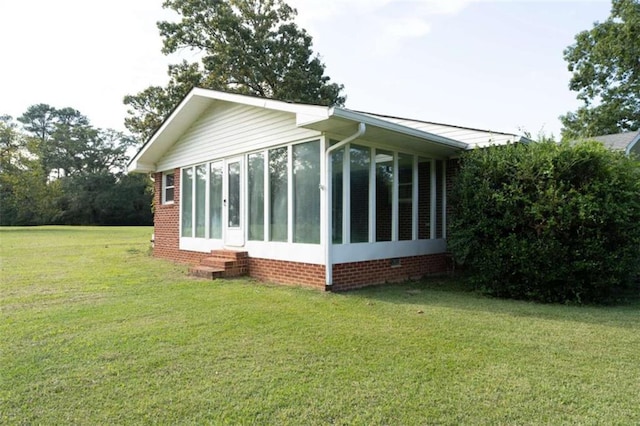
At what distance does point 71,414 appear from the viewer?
7.82ft

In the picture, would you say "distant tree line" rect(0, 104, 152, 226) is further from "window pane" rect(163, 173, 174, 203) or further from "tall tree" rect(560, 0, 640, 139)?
"tall tree" rect(560, 0, 640, 139)

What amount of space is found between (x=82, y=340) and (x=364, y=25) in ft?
32.0

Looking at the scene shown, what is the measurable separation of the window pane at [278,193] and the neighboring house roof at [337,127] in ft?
3.04

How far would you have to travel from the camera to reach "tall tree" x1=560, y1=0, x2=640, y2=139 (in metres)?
19.0

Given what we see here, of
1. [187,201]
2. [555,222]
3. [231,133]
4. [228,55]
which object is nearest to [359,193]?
[555,222]

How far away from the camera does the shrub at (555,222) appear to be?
5.54 m

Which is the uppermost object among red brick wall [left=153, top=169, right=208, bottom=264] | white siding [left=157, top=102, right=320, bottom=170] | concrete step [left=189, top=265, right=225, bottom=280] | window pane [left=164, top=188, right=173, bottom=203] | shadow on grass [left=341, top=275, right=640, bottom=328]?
white siding [left=157, top=102, right=320, bottom=170]

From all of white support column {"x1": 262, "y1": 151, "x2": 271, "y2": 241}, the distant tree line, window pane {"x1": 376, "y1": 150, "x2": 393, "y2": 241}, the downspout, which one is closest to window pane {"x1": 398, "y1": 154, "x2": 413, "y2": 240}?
window pane {"x1": 376, "y1": 150, "x2": 393, "y2": 241}

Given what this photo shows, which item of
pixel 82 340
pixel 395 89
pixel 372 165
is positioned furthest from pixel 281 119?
pixel 395 89

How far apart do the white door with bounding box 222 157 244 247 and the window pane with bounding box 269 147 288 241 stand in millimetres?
992

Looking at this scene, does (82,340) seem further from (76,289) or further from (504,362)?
(504,362)

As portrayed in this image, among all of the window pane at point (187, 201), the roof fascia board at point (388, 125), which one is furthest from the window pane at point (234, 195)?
the roof fascia board at point (388, 125)

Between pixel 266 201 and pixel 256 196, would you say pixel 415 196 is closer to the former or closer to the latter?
pixel 266 201

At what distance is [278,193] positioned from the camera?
7.34m
